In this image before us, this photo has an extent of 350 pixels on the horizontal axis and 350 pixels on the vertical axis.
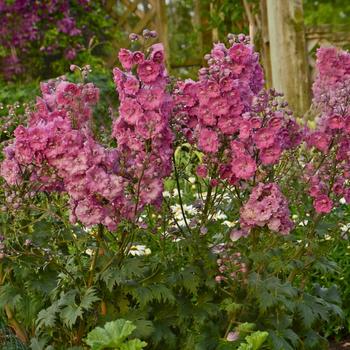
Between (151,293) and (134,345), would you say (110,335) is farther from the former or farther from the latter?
(151,293)

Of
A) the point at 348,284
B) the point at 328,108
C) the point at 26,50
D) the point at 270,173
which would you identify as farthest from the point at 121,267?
the point at 26,50

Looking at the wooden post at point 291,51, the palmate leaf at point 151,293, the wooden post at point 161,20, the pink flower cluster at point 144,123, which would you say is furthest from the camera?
the wooden post at point 161,20

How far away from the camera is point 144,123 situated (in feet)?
9.50

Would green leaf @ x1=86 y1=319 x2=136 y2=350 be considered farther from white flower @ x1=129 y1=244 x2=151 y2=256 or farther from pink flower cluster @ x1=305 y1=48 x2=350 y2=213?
white flower @ x1=129 y1=244 x2=151 y2=256

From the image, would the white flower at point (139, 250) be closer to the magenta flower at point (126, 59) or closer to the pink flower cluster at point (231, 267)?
the pink flower cluster at point (231, 267)

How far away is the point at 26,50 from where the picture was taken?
11.8 metres

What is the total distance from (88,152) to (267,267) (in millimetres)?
948

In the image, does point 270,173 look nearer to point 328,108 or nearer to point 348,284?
point 328,108

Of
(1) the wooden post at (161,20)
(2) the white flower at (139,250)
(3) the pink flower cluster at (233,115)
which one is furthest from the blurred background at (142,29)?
(3) the pink flower cluster at (233,115)

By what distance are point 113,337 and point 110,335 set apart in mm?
28

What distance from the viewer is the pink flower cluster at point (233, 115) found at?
9.82ft

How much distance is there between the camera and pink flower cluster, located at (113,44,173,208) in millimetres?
2896

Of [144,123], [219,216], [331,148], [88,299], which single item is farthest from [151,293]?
[219,216]

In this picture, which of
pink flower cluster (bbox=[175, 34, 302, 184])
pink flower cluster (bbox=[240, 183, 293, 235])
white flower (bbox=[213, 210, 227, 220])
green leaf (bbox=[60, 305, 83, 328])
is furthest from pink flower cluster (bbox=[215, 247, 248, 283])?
white flower (bbox=[213, 210, 227, 220])
